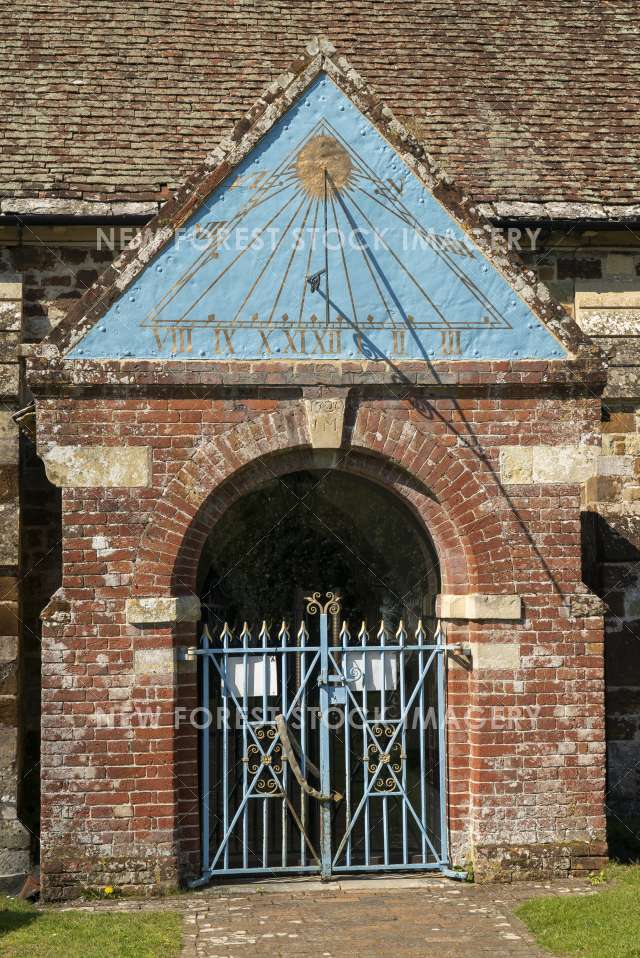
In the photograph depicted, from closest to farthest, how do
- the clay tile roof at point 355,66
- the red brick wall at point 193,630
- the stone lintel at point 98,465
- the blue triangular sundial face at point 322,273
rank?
the red brick wall at point 193,630, the stone lintel at point 98,465, the blue triangular sundial face at point 322,273, the clay tile roof at point 355,66

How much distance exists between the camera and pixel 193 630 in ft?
26.6

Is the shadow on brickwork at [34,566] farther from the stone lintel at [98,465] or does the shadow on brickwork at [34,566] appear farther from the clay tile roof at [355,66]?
the clay tile roof at [355,66]

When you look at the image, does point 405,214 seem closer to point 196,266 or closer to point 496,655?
point 196,266

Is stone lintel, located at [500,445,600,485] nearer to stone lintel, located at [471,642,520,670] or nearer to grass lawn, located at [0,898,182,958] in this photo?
stone lintel, located at [471,642,520,670]

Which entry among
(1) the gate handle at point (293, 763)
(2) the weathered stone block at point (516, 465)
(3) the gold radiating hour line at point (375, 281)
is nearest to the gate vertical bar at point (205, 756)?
(1) the gate handle at point (293, 763)

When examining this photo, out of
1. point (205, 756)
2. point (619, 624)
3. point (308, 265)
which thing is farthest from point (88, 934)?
A: point (619, 624)

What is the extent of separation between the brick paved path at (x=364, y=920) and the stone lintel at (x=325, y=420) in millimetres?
3108

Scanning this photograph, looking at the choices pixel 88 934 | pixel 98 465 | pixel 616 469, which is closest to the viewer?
pixel 88 934

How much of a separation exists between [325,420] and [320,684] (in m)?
1.91

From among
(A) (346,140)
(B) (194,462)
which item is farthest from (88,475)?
(A) (346,140)

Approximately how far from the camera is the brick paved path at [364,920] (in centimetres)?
668

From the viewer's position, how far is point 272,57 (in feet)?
37.5

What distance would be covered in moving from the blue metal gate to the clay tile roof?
14.0 ft

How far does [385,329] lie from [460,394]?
72 centimetres
